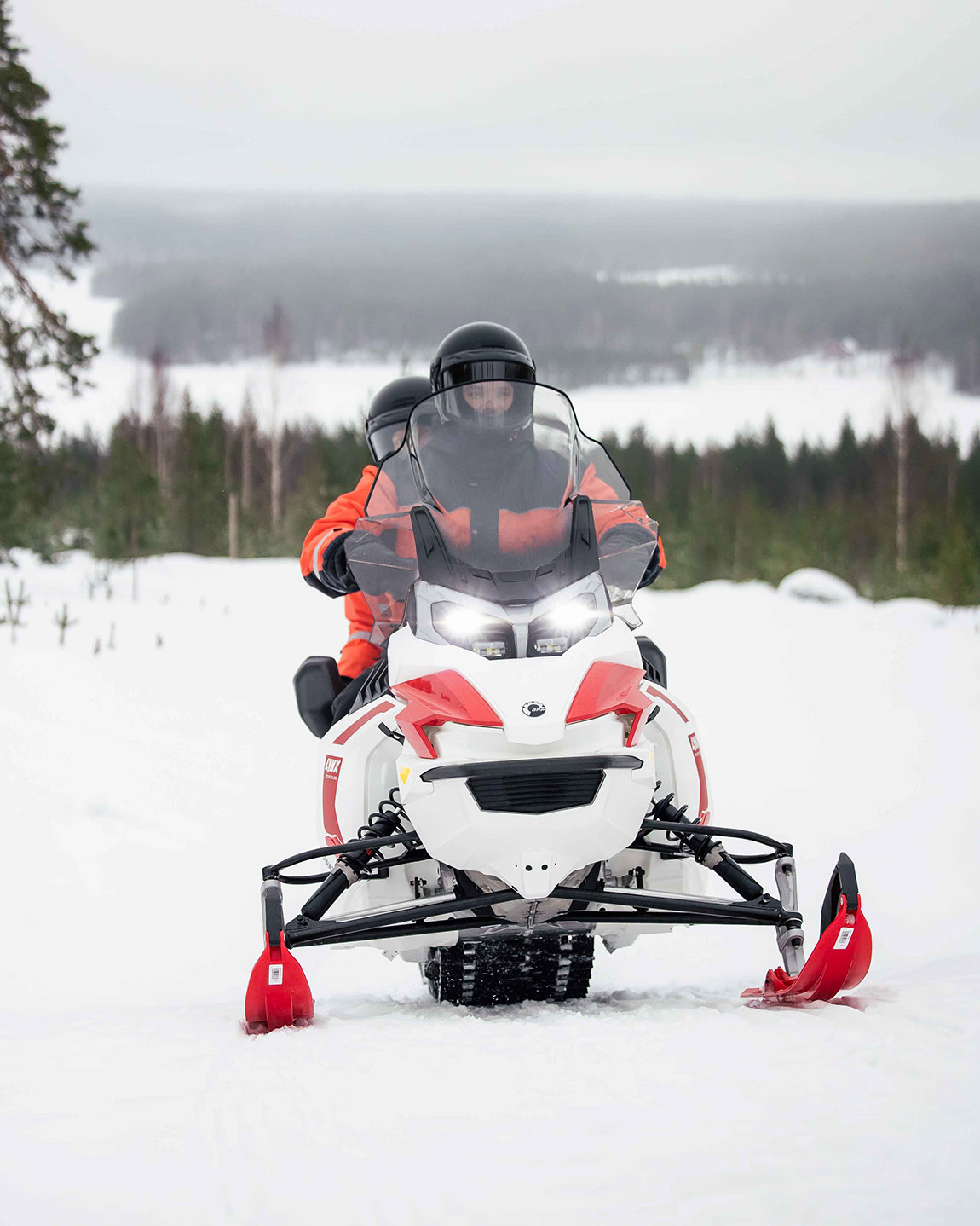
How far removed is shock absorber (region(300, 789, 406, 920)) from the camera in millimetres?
2957

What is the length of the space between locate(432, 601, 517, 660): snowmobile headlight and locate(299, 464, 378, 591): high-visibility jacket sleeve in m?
0.56

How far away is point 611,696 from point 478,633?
0.36 meters

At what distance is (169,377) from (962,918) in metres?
43.3

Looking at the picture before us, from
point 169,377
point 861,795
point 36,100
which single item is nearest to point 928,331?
point 169,377

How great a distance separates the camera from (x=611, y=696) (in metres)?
2.63

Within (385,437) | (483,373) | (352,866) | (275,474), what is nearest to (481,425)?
(483,373)

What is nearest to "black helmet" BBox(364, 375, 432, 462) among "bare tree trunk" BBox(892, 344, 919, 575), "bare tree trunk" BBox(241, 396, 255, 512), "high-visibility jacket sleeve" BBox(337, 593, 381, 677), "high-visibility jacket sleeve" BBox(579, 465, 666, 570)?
"high-visibility jacket sleeve" BBox(337, 593, 381, 677)

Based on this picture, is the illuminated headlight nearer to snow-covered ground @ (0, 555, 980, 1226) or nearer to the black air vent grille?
the black air vent grille

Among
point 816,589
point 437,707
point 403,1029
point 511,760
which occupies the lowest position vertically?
point 403,1029

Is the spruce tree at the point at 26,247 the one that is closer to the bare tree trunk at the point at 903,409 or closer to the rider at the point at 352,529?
the rider at the point at 352,529

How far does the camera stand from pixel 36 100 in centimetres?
1339

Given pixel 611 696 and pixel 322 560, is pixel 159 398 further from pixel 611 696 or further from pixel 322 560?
pixel 611 696

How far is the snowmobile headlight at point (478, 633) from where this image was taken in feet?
8.63

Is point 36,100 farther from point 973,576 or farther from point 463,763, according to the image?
point 973,576
